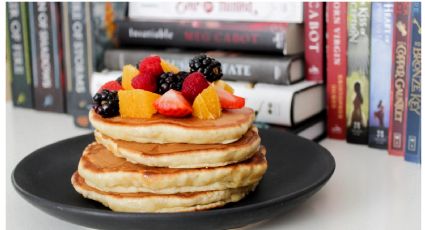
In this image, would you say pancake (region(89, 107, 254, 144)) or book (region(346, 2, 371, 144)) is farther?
book (region(346, 2, 371, 144))

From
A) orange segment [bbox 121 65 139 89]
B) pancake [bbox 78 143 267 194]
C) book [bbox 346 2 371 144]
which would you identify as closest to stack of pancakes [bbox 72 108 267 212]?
pancake [bbox 78 143 267 194]

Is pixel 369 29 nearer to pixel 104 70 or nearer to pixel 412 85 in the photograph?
pixel 412 85

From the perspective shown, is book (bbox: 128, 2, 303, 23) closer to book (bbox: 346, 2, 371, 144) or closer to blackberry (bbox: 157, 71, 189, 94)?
book (bbox: 346, 2, 371, 144)

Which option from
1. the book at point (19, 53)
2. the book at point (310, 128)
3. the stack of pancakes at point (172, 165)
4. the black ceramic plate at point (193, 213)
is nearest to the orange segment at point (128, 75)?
the stack of pancakes at point (172, 165)

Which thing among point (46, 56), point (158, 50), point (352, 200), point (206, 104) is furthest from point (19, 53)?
point (352, 200)

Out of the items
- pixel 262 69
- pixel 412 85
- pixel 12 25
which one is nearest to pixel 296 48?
pixel 262 69

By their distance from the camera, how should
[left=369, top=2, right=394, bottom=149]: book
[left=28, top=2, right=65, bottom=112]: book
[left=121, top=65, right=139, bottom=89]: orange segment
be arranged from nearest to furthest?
[left=121, top=65, right=139, bottom=89]: orange segment, [left=369, top=2, right=394, bottom=149]: book, [left=28, top=2, right=65, bottom=112]: book

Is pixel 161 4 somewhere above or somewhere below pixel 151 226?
above
